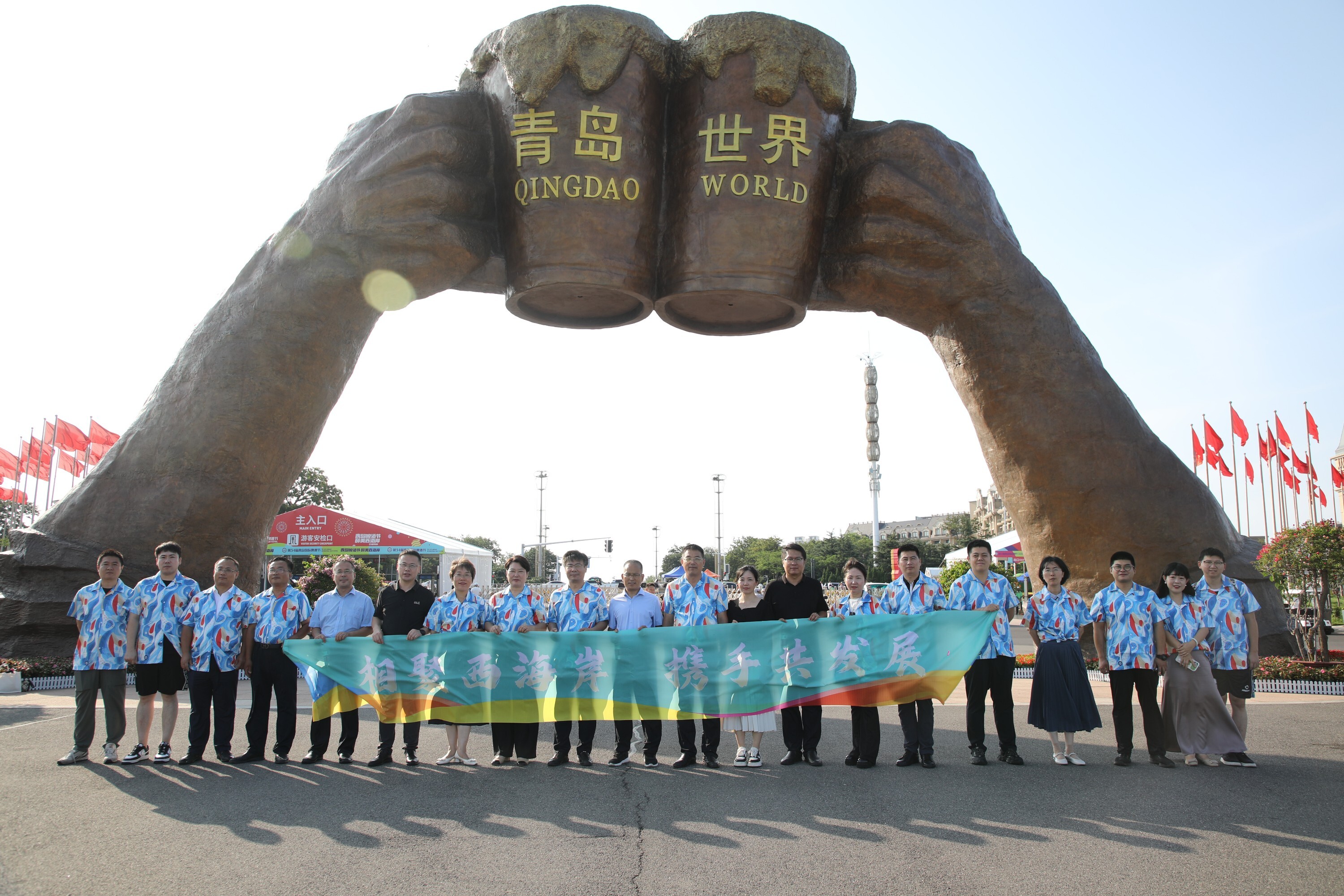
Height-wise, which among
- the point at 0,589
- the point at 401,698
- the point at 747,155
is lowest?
the point at 401,698

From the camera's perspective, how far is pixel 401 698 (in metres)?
6.52

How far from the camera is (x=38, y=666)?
33.1 feet

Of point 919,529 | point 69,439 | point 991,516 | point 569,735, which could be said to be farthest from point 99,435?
point 919,529

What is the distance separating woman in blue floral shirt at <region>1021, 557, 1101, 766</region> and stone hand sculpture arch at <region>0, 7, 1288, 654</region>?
432cm

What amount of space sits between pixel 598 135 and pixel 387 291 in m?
3.17

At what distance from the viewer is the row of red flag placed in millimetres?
30344

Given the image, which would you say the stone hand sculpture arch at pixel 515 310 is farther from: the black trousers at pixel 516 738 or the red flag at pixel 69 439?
the red flag at pixel 69 439

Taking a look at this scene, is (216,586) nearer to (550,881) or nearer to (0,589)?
(550,881)

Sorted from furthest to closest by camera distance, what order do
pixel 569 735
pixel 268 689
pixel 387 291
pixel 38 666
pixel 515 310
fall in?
1. pixel 515 310
2. pixel 387 291
3. pixel 38 666
4. pixel 268 689
5. pixel 569 735

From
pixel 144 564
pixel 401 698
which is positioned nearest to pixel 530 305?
pixel 144 564

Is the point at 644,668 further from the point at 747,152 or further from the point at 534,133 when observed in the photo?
the point at 534,133

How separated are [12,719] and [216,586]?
316 cm

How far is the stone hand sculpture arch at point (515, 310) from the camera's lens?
1012 cm

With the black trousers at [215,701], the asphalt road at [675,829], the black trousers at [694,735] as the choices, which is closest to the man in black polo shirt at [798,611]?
the asphalt road at [675,829]
